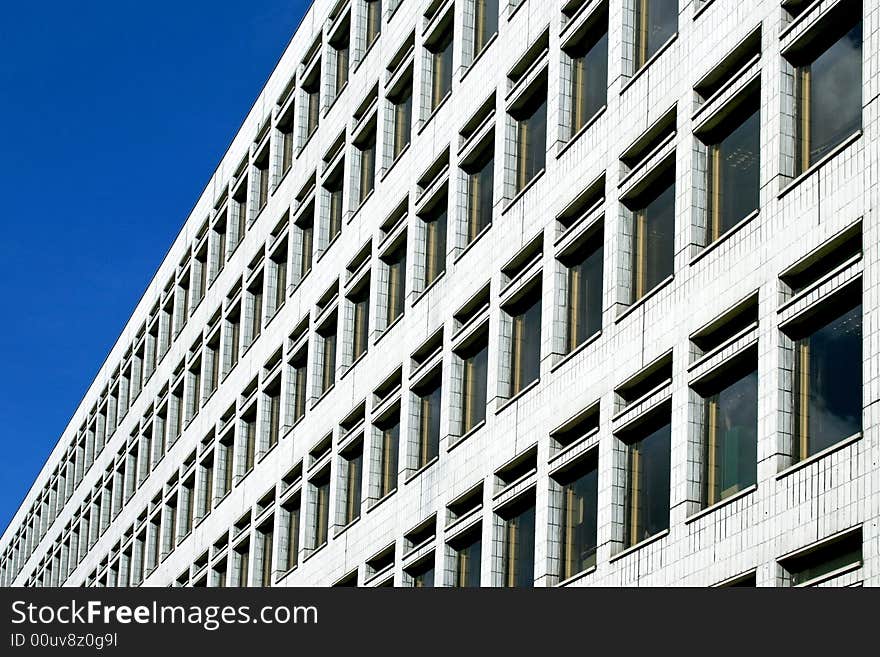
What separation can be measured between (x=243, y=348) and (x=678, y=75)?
97.5ft

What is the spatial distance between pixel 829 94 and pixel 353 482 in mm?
22134

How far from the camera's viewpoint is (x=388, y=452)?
47.4 metres

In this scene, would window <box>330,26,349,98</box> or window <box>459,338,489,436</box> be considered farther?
window <box>330,26,349,98</box>

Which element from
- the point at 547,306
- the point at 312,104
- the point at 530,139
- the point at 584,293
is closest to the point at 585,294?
the point at 584,293

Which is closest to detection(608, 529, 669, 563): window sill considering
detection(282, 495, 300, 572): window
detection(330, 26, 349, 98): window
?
detection(282, 495, 300, 572): window

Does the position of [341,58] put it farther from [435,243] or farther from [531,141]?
[531,141]

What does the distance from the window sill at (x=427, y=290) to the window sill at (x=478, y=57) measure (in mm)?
4837

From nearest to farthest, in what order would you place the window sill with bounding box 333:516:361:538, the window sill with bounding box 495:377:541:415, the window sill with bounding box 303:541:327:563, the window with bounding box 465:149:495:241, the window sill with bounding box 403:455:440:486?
the window sill with bounding box 495:377:541:415 < the window sill with bounding box 403:455:440:486 < the window with bounding box 465:149:495:241 < the window sill with bounding box 333:516:361:538 < the window sill with bounding box 303:541:327:563

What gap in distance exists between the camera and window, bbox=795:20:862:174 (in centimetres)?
2991

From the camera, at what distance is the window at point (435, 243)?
4581cm

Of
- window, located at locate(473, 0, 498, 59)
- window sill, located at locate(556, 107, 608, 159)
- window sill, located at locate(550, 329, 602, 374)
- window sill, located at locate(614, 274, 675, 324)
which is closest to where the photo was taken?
window sill, located at locate(614, 274, 675, 324)

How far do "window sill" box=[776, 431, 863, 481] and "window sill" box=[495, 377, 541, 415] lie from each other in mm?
9861

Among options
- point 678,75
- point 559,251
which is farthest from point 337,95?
point 678,75

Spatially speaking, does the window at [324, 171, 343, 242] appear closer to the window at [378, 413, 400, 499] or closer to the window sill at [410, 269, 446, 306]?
the window sill at [410, 269, 446, 306]
